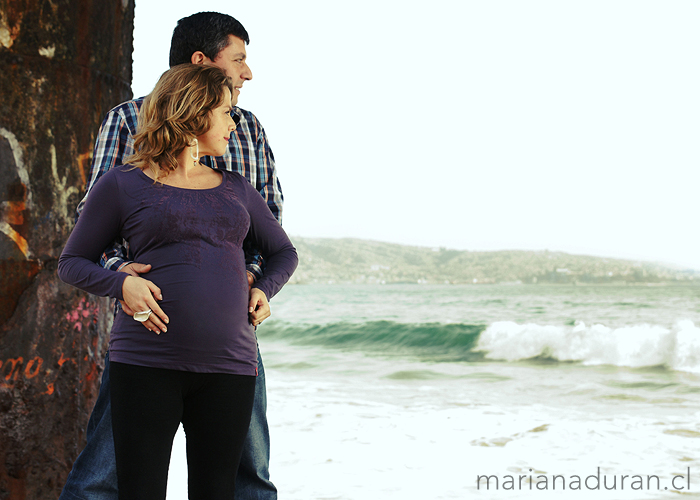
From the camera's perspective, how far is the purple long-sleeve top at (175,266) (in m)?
1.29

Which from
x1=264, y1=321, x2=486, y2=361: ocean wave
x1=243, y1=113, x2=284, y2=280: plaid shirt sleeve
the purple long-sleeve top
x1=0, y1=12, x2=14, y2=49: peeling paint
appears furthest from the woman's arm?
x1=264, y1=321, x2=486, y2=361: ocean wave

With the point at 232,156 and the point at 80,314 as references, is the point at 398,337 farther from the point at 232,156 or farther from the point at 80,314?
the point at 232,156

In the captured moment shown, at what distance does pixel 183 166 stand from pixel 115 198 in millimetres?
171

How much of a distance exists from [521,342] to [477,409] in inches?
358

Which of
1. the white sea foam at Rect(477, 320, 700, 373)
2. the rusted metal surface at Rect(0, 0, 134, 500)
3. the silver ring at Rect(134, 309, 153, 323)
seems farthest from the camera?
the white sea foam at Rect(477, 320, 700, 373)

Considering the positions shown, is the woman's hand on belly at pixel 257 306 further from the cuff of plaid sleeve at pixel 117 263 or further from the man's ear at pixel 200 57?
the man's ear at pixel 200 57

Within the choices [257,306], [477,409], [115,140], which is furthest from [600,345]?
[115,140]

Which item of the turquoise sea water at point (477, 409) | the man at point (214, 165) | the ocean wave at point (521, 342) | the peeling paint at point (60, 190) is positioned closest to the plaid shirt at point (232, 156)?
the man at point (214, 165)

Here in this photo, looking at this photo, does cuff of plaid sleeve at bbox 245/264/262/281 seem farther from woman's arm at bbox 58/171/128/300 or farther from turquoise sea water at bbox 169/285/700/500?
turquoise sea water at bbox 169/285/700/500

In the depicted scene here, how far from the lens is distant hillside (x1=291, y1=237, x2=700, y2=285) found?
145 ft

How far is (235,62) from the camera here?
1727mm

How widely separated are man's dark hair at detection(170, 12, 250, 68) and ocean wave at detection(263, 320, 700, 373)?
13086 mm

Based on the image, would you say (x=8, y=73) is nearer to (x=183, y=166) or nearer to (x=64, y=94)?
(x=64, y=94)

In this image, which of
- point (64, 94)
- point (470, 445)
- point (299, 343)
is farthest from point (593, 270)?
point (64, 94)
